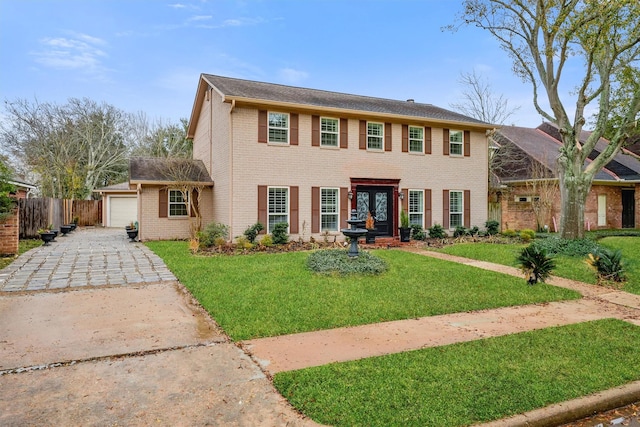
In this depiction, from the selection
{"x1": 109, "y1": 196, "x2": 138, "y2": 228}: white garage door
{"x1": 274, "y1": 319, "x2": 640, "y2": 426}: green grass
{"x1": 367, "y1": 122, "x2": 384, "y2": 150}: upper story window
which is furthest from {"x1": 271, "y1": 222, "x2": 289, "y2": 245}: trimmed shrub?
{"x1": 109, "y1": 196, "x2": 138, "y2": 228}: white garage door

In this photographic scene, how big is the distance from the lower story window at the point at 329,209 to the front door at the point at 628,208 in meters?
18.2

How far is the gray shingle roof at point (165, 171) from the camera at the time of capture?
15.3 m

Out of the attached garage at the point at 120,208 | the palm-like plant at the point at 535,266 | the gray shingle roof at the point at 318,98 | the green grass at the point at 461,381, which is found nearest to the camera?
the green grass at the point at 461,381

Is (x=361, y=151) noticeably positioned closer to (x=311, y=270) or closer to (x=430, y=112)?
(x=430, y=112)

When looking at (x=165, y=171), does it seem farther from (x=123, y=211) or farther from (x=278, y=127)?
(x=123, y=211)

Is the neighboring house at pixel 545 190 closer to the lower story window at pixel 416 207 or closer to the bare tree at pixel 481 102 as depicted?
the bare tree at pixel 481 102

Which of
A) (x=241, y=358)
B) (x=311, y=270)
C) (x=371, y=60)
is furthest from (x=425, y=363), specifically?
(x=371, y=60)

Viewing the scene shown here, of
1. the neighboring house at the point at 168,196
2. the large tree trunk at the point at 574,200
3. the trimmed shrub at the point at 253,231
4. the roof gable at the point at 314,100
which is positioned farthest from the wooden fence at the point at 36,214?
the large tree trunk at the point at 574,200

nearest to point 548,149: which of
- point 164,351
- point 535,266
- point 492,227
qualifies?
point 492,227

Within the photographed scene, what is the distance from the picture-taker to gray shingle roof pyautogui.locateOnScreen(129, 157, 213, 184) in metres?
15.3

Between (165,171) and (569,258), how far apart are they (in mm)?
14342

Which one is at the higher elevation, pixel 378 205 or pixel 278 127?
pixel 278 127

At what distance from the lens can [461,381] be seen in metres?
3.59

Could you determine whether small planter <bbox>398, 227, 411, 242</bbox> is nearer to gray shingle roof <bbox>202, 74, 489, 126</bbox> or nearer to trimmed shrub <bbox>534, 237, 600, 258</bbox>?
trimmed shrub <bbox>534, 237, 600, 258</bbox>
